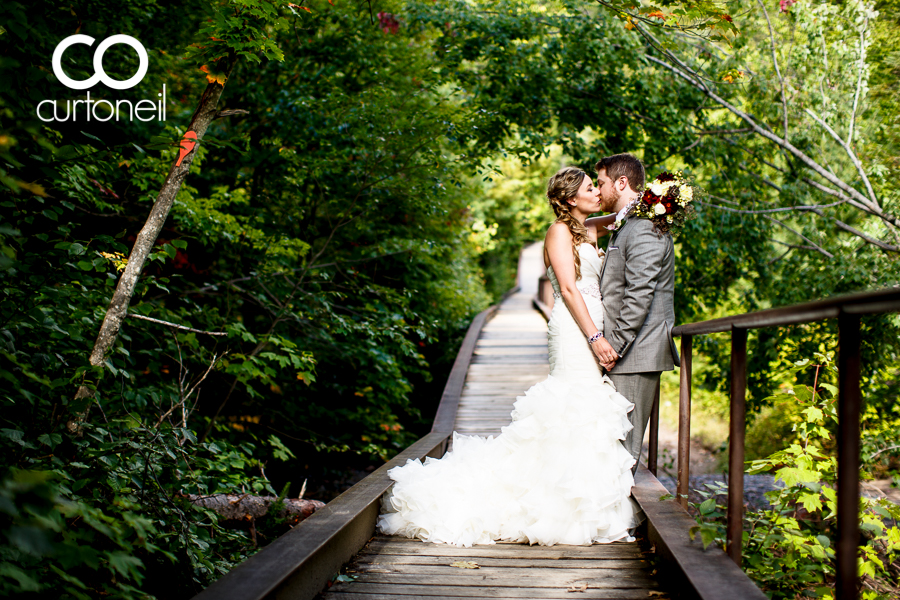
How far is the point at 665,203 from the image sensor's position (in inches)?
135

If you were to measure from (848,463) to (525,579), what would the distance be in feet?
5.29

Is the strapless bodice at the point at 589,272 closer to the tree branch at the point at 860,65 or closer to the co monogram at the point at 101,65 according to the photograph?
the co monogram at the point at 101,65

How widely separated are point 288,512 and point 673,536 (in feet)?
12.4

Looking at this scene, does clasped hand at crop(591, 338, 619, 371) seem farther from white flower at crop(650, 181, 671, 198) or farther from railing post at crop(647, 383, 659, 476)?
white flower at crop(650, 181, 671, 198)

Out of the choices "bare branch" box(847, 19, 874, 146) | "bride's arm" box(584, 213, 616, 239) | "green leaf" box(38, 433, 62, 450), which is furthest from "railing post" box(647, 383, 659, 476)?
"bare branch" box(847, 19, 874, 146)

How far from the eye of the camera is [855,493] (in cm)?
170

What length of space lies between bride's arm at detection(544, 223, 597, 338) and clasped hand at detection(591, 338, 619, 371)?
0.27 feet

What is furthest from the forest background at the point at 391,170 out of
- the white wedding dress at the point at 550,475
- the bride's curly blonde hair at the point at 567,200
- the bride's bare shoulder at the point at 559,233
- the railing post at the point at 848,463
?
the railing post at the point at 848,463

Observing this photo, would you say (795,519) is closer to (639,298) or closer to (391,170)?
(639,298)

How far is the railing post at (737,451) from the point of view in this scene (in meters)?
2.49

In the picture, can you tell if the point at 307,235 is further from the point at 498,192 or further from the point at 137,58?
the point at 498,192

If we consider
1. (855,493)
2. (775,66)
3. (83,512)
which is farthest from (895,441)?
(83,512)

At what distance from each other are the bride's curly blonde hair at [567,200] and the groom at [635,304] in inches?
7.9

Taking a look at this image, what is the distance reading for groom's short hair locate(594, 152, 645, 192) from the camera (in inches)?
148
